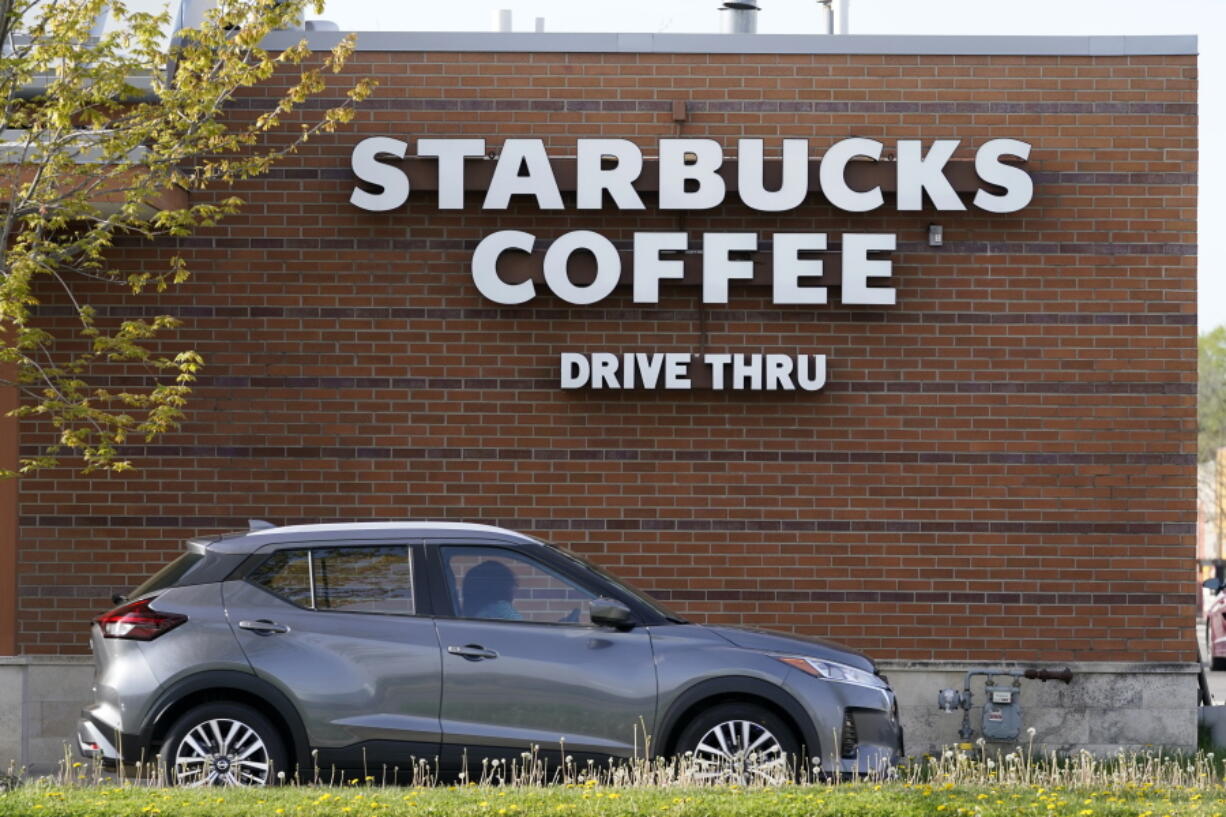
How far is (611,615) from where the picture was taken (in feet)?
29.9

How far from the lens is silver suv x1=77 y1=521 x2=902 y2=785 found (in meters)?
9.08

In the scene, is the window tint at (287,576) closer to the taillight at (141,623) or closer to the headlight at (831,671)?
the taillight at (141,623)

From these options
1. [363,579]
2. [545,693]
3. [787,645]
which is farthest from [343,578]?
[787,645]

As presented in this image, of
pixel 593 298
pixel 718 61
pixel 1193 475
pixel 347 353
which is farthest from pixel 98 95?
pixel 1193 475

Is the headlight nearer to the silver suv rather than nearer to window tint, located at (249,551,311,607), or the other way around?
the silver suv

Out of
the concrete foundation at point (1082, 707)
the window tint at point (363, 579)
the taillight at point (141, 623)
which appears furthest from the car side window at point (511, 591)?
the concrete foundation at point (1082, 707)

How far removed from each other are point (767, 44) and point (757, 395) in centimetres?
265

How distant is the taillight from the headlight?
336cm

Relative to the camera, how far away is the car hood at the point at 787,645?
30.5 ft

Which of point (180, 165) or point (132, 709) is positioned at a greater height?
point (180, 165)

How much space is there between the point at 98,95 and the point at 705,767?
5.40m

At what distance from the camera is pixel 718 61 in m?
12.6

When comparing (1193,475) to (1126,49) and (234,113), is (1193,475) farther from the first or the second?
(234,113)

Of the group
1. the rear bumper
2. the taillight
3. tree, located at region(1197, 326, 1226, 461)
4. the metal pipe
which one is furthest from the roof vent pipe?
tree, located at region(1197, 326, 1226, 461)
